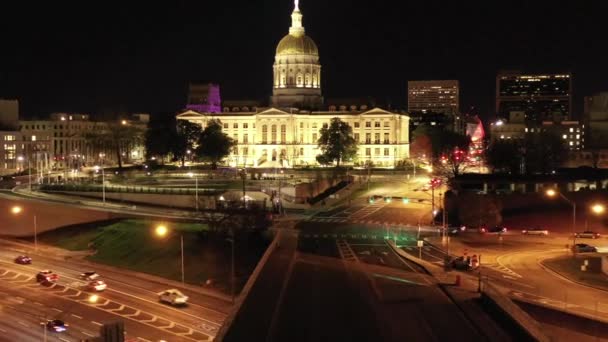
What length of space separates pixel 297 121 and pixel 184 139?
2565 cm

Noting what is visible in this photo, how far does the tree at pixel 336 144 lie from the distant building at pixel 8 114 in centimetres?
6847

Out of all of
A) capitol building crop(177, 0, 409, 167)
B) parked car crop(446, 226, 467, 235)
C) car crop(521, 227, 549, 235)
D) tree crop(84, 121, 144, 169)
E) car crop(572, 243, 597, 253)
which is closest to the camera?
car crop(572, 243, 597, 253)

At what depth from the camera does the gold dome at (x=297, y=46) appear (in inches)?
5733

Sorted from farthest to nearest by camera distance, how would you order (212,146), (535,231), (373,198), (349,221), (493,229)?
(212,146) → (373,198) → (349,221) → (493,229) → (535,231)

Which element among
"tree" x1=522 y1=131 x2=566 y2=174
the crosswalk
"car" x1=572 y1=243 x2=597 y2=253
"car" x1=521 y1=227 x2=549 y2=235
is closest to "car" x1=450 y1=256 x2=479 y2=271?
"car" x1=572 y1=243 x2=597 y2=253

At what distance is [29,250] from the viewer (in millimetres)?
71625

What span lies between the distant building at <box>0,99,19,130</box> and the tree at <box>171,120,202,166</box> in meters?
39.1

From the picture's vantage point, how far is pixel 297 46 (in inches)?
5733

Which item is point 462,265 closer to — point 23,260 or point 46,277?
point 46,277

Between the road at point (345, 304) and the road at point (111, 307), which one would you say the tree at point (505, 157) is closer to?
the road at point (345, 304)

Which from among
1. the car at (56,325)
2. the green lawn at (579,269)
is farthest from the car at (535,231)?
the car at (56,325)

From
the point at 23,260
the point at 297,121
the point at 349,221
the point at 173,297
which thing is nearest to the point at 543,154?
the point at 349,221

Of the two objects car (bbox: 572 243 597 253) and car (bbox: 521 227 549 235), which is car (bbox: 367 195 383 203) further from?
car (bbox: 572 243 597 253)

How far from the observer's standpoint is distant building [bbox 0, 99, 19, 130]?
147250mm
